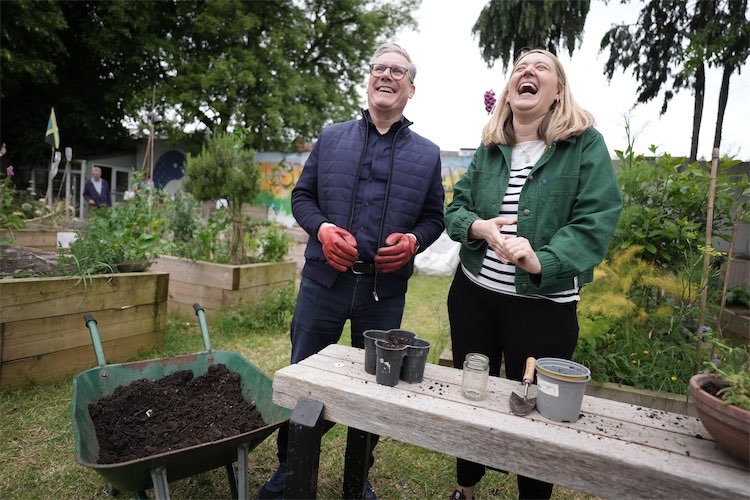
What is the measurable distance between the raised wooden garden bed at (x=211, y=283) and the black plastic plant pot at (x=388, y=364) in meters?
2.88

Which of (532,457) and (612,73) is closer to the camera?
(532,457)

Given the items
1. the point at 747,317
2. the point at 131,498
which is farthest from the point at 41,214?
the point at 747,317

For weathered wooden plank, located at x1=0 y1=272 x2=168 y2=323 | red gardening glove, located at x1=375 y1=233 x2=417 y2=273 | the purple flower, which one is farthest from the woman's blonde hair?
weathered wooden plank, located at x1=0 y1=272 x2=168 y2=323

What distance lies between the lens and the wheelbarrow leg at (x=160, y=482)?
136 centimetres

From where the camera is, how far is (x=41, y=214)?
550 cm

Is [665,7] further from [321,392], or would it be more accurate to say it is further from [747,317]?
[321,392]

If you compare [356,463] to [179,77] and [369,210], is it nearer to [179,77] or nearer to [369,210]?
[369,210]

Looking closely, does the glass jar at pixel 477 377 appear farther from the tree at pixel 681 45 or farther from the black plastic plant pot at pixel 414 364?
the tree at pixel 681 45

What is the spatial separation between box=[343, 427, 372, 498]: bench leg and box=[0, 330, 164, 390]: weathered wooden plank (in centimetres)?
203

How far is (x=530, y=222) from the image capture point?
4.85 feet

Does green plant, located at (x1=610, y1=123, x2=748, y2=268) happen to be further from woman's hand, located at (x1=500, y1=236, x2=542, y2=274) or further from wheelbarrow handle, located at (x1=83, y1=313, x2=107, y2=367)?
wheelbarrow handle, located at (x1=83, y1=313, x2=107, y2=367)

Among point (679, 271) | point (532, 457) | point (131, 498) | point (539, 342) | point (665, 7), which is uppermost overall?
point (665, 7)

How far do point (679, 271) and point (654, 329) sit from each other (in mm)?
356

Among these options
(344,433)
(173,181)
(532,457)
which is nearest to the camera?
(532,457)
